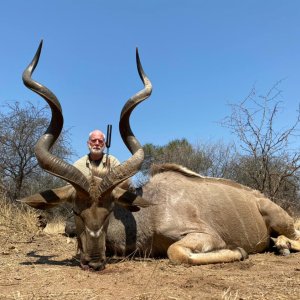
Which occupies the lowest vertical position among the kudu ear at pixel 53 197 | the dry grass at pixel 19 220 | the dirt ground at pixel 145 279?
the dirt ground at pixel 145 279

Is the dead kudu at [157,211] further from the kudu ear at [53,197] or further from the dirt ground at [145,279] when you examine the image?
the dirt ground at [145,279]

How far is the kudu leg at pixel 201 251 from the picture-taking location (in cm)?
420

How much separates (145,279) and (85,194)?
1.04m

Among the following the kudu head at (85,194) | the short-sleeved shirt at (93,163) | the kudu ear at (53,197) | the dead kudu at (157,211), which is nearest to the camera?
the kudu head at (85,194)

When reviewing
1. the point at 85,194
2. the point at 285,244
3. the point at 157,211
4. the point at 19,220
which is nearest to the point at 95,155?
the point at 157,211

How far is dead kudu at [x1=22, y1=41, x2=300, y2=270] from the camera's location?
4.12 metres

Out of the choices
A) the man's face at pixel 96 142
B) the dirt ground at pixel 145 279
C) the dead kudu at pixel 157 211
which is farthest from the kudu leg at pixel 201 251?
the man's face at pixel 96 142

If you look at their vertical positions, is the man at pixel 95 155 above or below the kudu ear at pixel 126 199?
above

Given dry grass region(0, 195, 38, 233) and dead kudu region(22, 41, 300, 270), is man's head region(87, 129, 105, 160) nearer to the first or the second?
dead kudu region(22, 41, 300, 270)

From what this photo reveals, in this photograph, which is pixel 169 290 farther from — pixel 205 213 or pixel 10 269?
pixel 205 213

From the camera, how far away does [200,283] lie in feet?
10.7

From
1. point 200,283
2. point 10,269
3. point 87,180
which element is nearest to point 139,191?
point 87,180

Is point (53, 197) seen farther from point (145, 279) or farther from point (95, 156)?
point (95, 156)

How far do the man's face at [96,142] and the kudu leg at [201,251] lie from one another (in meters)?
2.08
